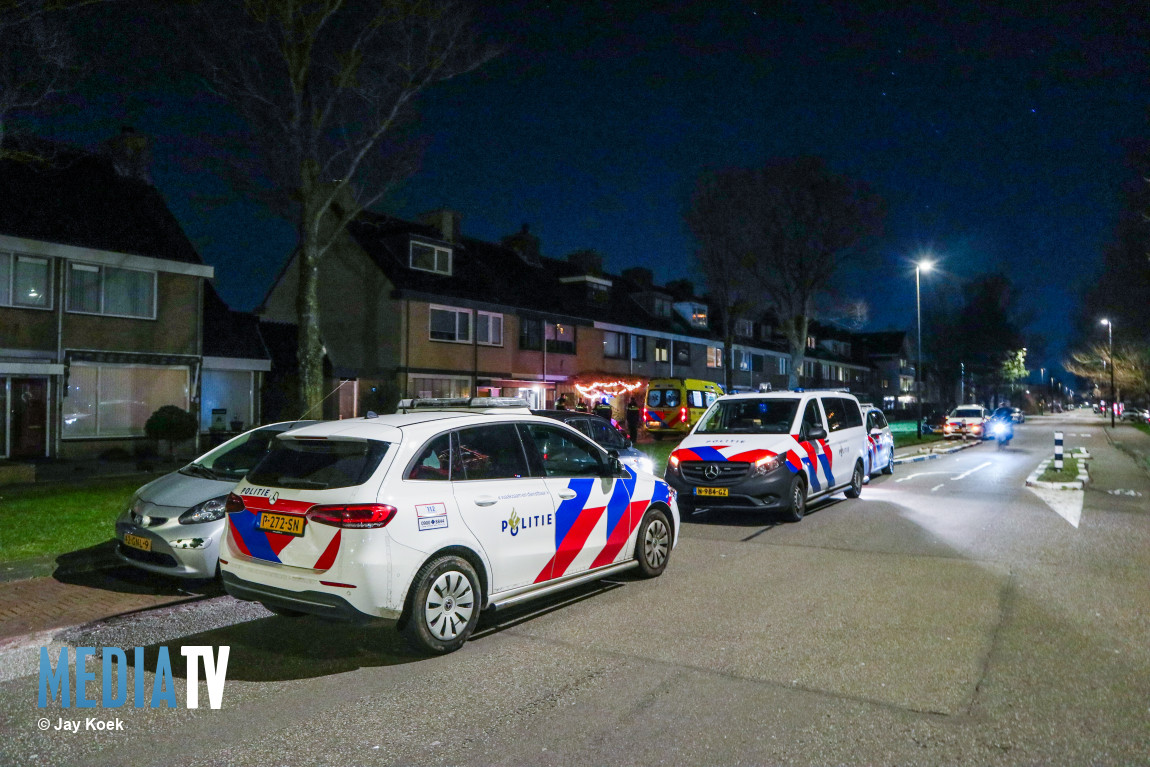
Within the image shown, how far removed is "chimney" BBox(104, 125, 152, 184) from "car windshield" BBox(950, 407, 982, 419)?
115ft

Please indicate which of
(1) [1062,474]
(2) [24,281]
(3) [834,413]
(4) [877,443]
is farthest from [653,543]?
(2) [24,281]

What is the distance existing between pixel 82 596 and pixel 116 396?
15.5 m

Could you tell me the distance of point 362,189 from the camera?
17.7m

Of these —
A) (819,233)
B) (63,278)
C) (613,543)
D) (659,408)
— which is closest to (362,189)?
(63,278)

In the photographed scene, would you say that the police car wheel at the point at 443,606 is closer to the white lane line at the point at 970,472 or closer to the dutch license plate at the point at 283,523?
the dutch license plate at the point at 283,523

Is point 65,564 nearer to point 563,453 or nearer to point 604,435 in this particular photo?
point 563,453

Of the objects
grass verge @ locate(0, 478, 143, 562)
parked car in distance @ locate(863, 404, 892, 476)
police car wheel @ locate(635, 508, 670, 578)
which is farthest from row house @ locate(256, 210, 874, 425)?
police car wheel @ locate(635, 508, 670, 578)

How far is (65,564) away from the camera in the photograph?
8.07m

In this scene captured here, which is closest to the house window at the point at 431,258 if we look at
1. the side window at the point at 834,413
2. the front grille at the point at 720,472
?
the side window at the point at 834,413

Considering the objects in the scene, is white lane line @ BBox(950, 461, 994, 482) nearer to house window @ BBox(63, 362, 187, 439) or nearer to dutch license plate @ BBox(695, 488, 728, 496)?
dutch license plate @ BBox(695, 488, 728, 496)

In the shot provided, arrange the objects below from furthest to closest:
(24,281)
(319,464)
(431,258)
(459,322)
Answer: (431,258)
(459,322)
(24,281)
(319,464)

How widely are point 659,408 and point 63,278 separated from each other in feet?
61.6

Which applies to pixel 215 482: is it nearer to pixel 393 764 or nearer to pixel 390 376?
pixel 393 764

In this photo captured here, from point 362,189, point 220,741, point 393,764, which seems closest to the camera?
point 393,764
